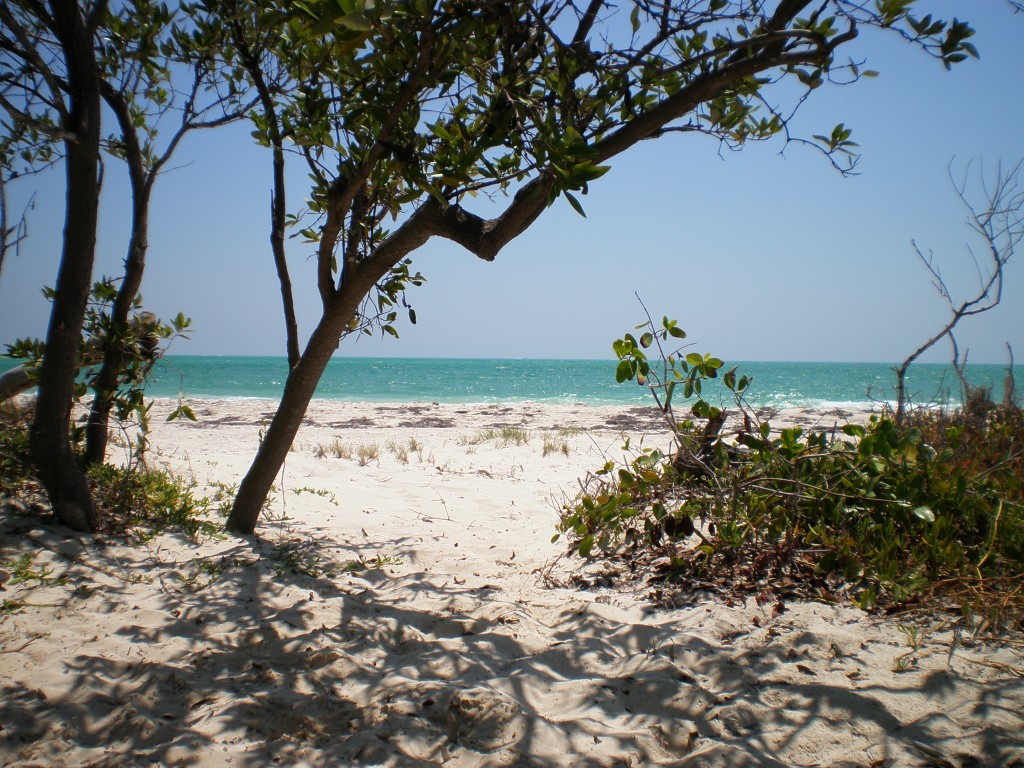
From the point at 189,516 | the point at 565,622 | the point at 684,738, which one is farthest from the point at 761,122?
the point at 189,516

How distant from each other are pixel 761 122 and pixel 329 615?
392 centimetres

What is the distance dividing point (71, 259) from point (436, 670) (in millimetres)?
2893

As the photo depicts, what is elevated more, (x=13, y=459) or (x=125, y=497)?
(x=13, y=459)

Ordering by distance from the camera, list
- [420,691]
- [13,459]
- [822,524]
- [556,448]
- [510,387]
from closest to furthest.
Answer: [420,691], [822,524], [13,459], [556,448], [510,387]

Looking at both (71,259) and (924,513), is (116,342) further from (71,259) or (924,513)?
(924,513)

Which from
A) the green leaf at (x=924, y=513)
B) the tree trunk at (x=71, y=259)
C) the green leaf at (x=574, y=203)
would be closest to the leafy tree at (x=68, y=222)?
the tree trunk at (x=71, y=259)

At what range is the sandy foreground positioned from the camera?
1.87 meters

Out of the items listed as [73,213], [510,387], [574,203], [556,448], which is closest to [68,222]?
[73,213]

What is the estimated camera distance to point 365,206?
3.98m

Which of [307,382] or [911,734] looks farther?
[307,382]

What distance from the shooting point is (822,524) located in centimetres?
321

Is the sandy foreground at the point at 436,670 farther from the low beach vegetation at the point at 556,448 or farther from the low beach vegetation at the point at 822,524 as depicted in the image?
the low beach vegetation at the point at 556,448

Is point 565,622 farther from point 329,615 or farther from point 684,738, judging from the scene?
point 329,615

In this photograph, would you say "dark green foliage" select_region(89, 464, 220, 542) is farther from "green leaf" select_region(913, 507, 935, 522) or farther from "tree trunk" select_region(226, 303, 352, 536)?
"green leaf" select_region(913, 507, 935, 522)
